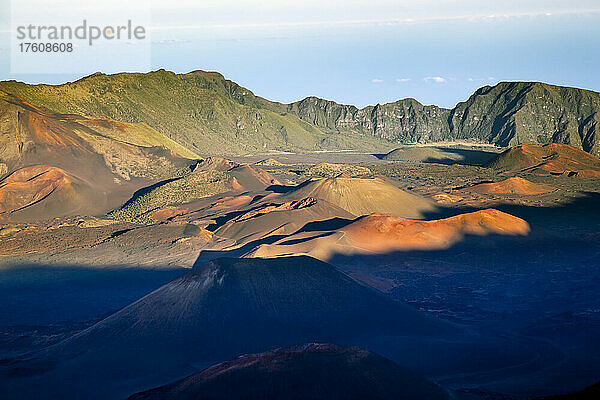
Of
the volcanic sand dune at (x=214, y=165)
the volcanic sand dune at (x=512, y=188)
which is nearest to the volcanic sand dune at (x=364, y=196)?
the volcanic sand dune at (x=512, y=188)

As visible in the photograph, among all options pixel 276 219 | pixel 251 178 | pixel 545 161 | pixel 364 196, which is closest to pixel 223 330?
pixel 276 219

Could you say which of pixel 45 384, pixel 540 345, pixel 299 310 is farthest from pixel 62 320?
pixel 540 345

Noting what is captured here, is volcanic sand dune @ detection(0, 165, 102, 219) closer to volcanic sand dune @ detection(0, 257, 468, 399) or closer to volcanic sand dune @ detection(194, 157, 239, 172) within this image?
volcanic sand dune @ detection(194, 157, 239, 172)

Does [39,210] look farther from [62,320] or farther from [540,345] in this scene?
[540,345]

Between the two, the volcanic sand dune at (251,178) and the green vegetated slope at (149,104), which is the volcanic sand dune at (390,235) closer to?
the volcanic sand dune at (251,178)

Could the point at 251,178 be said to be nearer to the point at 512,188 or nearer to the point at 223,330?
the point at 512,188
